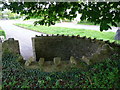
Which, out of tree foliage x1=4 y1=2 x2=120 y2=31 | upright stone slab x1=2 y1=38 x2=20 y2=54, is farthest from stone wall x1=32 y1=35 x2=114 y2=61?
tree foliage x1=4 y1=2 x2=120 y2=31

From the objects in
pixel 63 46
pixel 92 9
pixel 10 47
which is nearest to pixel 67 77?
pixel 92 9

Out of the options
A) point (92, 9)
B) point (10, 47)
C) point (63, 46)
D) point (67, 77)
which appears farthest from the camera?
point (63, 46)

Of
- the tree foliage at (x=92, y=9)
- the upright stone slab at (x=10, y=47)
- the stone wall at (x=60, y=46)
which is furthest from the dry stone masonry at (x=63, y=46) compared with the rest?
the tree foliage at (x=92, y=9)

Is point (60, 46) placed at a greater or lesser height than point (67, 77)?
lesser

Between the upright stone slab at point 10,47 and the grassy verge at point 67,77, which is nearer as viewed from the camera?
the grassy verge at point 67,77

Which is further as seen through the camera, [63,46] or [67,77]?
[63,46]

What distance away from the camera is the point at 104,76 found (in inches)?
93.3

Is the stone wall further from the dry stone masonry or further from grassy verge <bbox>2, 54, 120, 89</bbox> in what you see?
grassy verge <bbox>2, 54, 120, 89</bbox>

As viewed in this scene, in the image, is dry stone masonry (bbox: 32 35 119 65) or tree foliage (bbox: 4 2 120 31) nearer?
tree foliage (bbox: 4 2 120 31)

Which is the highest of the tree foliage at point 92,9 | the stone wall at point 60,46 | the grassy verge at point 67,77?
the tree foliage at point 92,9

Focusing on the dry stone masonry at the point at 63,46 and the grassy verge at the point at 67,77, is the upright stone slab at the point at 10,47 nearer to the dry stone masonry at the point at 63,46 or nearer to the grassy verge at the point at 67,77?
the grassy verge at the point at 67,77

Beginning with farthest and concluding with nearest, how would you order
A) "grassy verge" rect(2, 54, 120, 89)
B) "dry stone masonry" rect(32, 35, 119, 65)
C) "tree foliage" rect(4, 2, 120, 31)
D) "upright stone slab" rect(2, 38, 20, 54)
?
"dry stone masonry" rect(32, 35, 119, 65), "upright stone slab" rect(2, 38, 20, 54), "grassy verge" rect(2, 54, 120, 89), "tree foliage" rect(4, 2, 120, 31)

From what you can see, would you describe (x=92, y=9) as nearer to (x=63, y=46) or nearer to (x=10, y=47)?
(x=10, y=47)

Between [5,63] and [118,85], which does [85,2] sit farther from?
[5,63]
